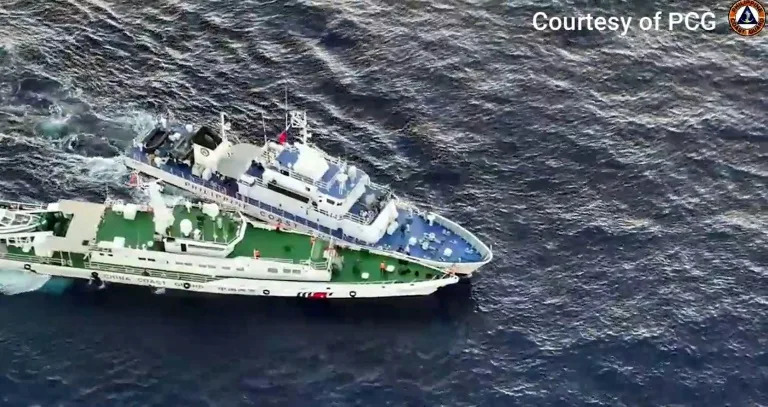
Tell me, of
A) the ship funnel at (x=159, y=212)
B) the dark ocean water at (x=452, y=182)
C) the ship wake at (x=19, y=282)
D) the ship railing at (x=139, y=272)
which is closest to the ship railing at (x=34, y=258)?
the ship wake at (x=19, y=282)

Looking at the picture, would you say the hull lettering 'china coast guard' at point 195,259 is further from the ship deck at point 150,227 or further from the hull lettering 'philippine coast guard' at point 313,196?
the hull lettering 'philippine coast guard' at point 313,196

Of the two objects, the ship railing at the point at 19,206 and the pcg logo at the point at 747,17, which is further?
the pcg logo at the point at 747,17

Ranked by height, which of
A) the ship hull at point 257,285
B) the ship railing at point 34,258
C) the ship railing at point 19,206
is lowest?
the ship hull at point 257,285

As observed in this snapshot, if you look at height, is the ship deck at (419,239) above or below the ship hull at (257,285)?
above

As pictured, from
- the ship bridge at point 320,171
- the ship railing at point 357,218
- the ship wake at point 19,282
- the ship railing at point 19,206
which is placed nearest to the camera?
the ship wake at point 19,282

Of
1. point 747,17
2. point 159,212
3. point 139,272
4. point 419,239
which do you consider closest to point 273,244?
point 159,212

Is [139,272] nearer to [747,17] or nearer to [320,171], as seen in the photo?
[320,171]

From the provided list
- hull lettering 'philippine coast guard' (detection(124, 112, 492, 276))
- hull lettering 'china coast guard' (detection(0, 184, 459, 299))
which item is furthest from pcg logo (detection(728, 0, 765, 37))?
hull lettering 'china coast guard' (detection(0, 184, 459, 299))
